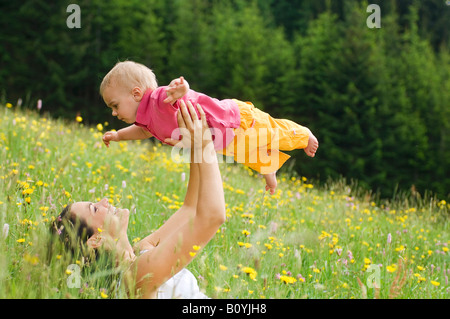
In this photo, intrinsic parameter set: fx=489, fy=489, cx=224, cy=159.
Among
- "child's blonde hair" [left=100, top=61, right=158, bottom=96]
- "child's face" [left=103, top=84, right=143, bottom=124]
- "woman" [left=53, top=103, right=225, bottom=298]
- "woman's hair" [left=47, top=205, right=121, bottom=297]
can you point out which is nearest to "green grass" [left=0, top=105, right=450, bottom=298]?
"woman's hair" [left=47, top=205, right=121, bottom=297]

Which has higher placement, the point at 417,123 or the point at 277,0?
the point at 277,0

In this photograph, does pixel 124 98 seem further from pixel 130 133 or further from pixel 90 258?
pixel 90 258

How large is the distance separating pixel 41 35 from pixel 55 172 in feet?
87.5

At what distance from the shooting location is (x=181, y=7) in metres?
32.8

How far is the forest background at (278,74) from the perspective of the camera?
28.0 m

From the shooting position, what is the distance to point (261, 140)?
10.7 feet

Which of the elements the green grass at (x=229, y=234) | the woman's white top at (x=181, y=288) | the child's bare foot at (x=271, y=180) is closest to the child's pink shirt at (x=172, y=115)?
the child's bare foot at (x=271, y=180)

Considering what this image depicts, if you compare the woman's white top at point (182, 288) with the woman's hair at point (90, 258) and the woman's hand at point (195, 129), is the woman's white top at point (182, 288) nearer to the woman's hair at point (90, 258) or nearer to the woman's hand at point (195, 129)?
the woman's hair at point (90, 258)

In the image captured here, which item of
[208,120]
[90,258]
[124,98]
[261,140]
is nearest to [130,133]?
[124,98]

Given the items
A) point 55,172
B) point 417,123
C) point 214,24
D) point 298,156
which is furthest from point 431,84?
point 55,172

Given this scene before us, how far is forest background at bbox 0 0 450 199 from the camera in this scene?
2800cm

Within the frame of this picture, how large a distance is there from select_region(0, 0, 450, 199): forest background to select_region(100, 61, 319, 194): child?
23.7 meters

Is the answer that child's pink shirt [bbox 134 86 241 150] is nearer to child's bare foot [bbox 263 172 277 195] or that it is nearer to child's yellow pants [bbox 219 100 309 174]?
child's yellow pants [bbox 219 100 309 174]
